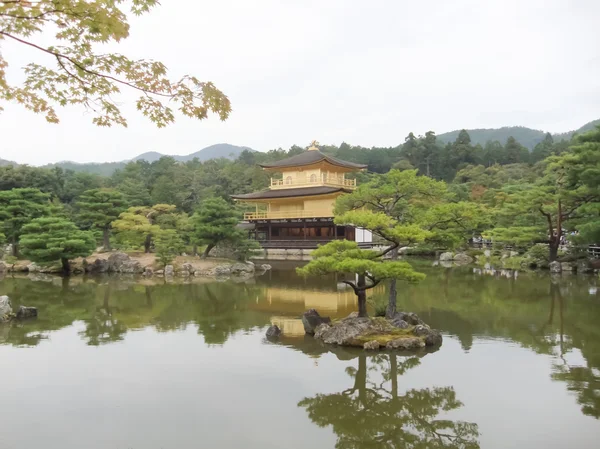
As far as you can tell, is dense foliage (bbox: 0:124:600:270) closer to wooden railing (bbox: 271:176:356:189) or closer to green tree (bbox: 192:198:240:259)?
green tree (bbox: 192:198:240:259)

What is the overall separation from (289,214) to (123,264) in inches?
478

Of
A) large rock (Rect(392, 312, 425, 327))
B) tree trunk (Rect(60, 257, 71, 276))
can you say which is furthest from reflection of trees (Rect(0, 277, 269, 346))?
large rock (Rect(392, 312, 425, 327))

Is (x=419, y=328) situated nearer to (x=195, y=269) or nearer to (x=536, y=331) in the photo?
(x=536, y=331)

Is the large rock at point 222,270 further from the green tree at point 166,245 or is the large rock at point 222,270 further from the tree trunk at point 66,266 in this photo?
the tree trunk at point 66,266

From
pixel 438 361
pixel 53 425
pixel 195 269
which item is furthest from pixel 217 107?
pixel 195 269

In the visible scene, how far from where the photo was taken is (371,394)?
230 inches

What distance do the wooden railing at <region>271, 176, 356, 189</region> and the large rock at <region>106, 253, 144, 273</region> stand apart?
44.6 ft

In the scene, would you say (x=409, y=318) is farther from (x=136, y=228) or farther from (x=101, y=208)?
(x=101, y=208)

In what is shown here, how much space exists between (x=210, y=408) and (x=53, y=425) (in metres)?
1.61

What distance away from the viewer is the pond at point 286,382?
4742 millimetres

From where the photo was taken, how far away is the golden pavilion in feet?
94.4

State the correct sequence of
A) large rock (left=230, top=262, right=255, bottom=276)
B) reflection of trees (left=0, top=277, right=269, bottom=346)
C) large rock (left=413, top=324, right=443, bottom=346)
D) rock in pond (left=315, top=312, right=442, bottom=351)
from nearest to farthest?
1. rock in pond (left=315, top=312, right=442, bottom=351)
2. large rock (left=413, top=324, right=443, bottom=346)
3. reflection of trees (left=0, top=277, right=269, bottom=346)
4. large rock (left=230, top=262, right=255, bottom=276)

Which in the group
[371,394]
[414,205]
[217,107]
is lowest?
[371,394]

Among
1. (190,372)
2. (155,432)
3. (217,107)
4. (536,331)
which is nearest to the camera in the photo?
(217,107)
